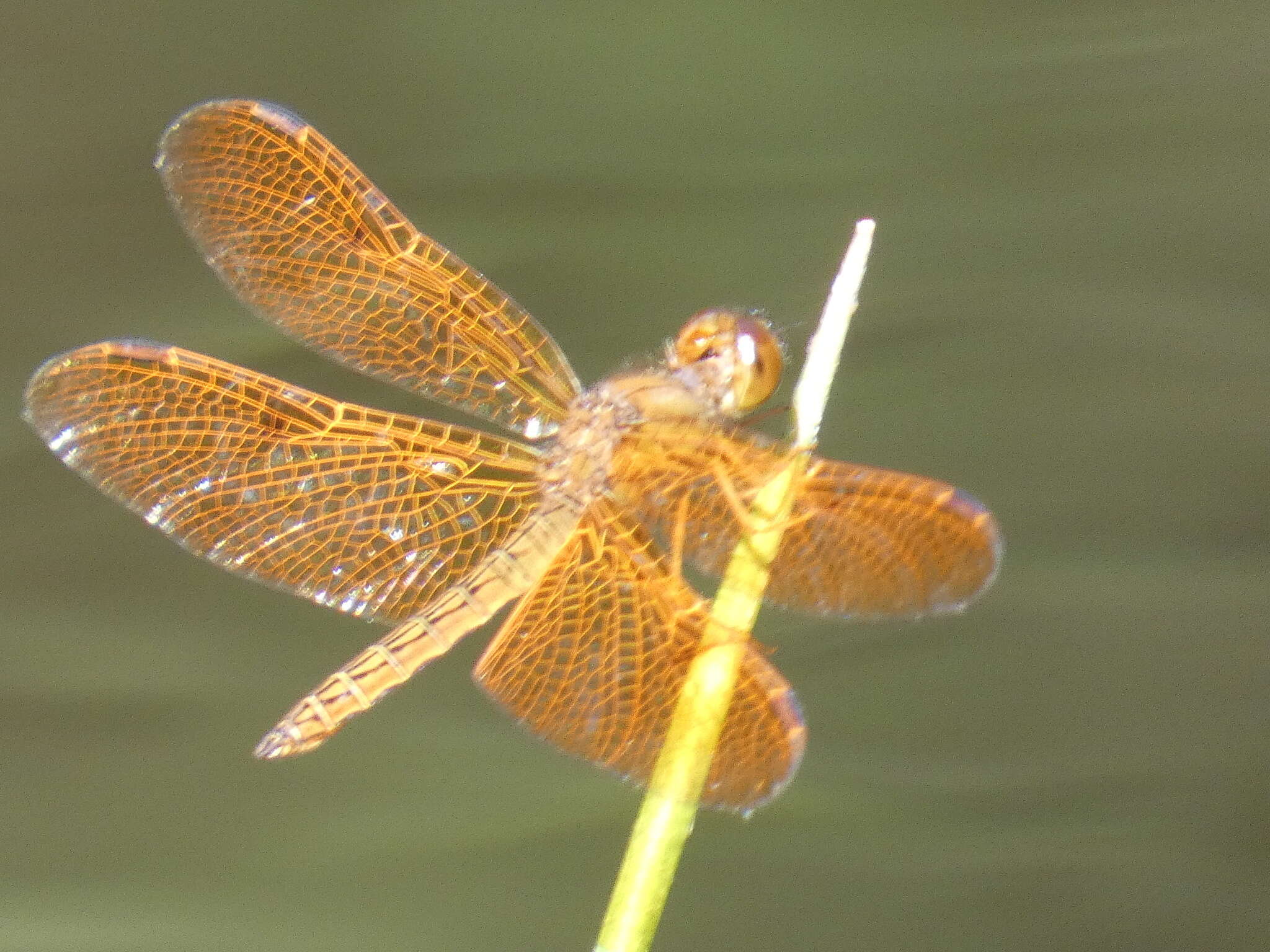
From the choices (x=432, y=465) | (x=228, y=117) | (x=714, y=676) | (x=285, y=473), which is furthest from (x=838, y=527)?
(x=228, y=117)

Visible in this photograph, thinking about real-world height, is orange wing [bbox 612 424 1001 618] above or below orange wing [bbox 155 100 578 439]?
below

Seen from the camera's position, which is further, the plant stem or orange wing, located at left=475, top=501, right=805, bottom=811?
orange wing, located at left=475, top=501, right=805, bottom=811

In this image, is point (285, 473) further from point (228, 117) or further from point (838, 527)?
point (838, 527)

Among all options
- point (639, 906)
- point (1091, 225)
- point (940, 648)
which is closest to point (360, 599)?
point (639, 906)

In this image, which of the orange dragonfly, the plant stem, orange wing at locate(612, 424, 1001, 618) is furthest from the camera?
the orange dragonfly

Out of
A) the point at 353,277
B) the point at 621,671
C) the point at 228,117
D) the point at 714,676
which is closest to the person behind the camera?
the point at 714,676

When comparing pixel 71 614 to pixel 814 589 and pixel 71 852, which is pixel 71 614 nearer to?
pixel 71 852

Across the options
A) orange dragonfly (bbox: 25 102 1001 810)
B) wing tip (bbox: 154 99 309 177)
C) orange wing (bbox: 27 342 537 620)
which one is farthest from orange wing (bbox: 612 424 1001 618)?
wing tip (bbox: 154 99 309 177)

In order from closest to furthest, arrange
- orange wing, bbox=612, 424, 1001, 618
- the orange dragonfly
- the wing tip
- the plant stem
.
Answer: the plant stem
orange wing, bbox=612, 424, 1001, 618
the orange dragonfly
the wing tip

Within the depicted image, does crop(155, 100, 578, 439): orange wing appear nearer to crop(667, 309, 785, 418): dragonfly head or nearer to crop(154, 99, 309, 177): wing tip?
crop(154, 99, 309, 177): wing tip
